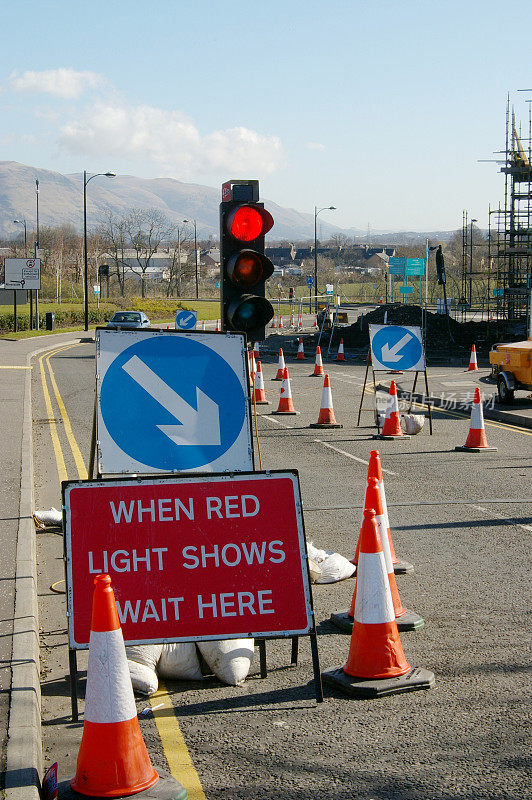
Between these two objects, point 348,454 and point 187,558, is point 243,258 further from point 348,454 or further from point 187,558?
point 348,454

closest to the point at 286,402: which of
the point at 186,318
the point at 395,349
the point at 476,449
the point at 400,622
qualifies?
the point at 395,349

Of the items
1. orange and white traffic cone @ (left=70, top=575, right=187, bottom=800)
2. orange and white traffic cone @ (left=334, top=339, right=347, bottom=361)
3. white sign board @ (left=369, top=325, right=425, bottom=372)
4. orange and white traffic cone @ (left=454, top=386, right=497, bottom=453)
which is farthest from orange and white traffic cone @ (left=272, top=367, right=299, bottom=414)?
orange and white traffic cone @ (left=334, top=339, right=347, bottom=361)

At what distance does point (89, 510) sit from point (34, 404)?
16.8 m

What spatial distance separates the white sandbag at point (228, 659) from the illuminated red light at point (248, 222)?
2998 millimetres

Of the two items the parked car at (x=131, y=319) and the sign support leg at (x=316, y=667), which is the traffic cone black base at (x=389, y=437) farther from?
the parked car at (x=131, y=319)

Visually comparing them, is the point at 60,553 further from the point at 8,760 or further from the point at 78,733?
the point at 8,760

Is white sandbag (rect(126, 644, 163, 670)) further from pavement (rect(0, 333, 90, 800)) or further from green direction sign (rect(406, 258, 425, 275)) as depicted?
green direction sign (rect(406, 258, 425, 275))

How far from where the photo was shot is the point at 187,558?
5152mm

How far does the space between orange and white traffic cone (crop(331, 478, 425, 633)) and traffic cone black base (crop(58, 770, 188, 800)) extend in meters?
2.34

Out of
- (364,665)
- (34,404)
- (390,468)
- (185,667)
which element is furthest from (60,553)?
(34,404)

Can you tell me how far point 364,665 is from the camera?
17.7ft

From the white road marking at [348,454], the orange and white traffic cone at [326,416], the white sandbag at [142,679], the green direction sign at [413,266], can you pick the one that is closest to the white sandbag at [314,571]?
the white sandbag at [142,679]

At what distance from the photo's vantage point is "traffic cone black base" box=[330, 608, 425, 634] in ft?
21.0

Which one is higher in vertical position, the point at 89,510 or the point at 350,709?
the point at 89,510
